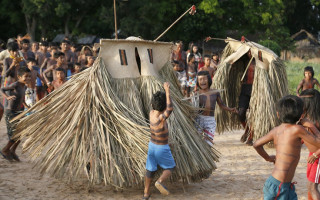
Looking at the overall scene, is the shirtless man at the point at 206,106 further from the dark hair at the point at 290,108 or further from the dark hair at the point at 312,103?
the dark hair at the point at 290,108

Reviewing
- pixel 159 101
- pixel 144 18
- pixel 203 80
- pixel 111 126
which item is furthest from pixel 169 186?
pixel 144 18

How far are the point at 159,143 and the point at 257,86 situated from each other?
10.6 ft

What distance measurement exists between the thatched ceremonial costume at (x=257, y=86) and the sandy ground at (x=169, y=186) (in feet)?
2.98

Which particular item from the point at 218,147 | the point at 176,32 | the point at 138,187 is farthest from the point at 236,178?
the point at 176,32

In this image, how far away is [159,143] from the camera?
14.0ft

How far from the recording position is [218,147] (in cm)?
730

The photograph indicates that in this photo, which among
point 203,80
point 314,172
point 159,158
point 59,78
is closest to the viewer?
point 314,172

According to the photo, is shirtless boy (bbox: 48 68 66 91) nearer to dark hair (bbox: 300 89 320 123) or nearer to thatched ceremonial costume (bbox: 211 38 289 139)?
thatched ceremonial costume (bbox: 211 38 289 139)

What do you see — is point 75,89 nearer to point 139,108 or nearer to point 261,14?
point 139,108

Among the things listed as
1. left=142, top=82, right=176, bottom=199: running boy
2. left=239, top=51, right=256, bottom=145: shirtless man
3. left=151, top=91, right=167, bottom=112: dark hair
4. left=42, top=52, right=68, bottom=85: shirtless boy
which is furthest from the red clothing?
left=42, top=52, right=68, bottom=85: shirtless boy

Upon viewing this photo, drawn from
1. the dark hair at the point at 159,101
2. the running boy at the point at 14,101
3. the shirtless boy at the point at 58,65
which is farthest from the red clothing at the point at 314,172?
the shirtless boy at the point at 58,65

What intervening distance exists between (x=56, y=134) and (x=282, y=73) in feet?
13.0

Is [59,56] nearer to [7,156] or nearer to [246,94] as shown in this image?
[7,156]

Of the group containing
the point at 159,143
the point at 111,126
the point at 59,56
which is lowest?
the point at 159,143
